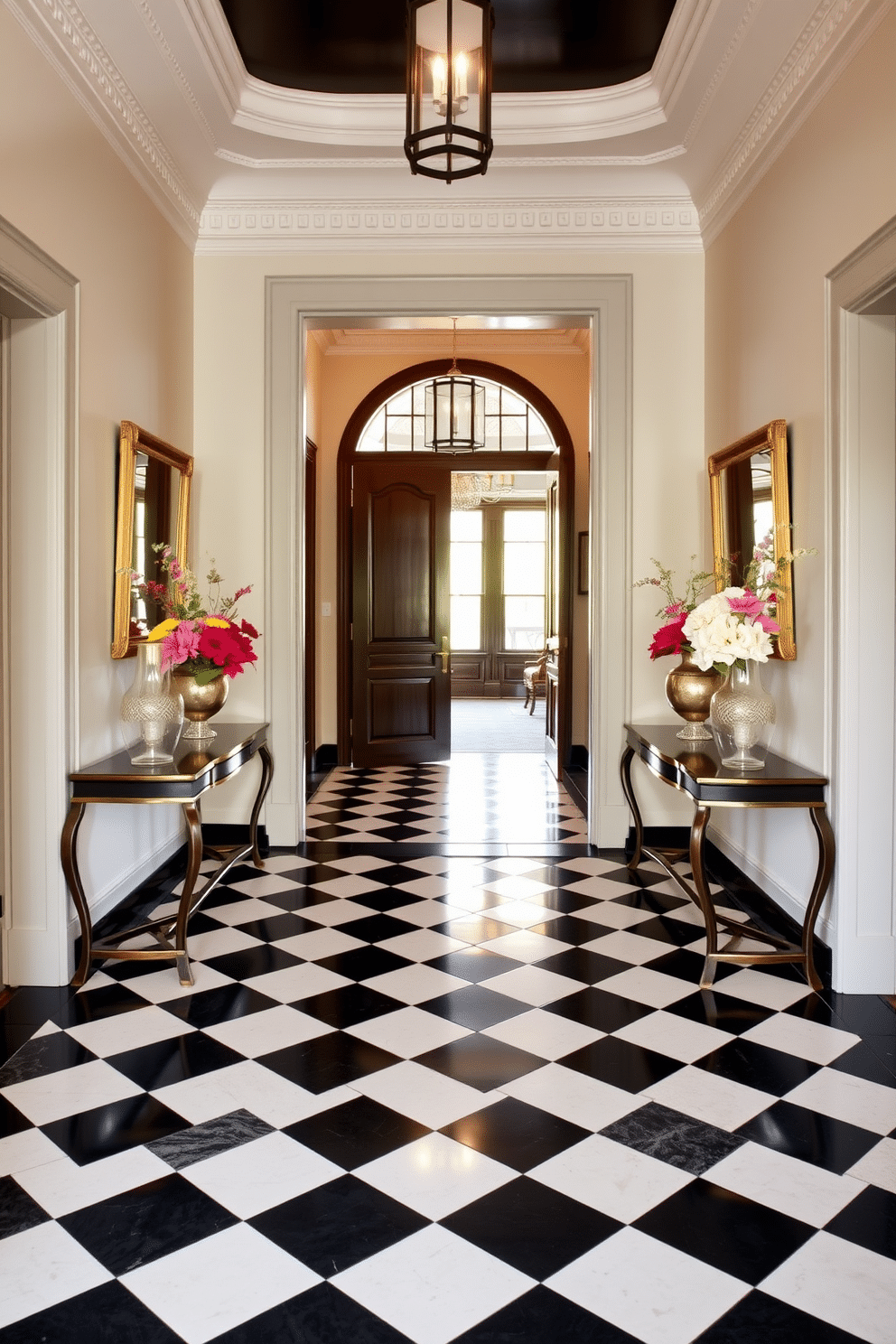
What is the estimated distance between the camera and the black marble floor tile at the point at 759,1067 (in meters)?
3.05

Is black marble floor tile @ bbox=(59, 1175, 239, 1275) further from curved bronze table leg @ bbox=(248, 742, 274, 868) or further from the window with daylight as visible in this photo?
the window with daylight

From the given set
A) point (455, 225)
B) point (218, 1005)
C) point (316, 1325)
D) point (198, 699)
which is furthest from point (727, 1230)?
point (455, 225)

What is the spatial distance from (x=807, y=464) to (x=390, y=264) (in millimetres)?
2878

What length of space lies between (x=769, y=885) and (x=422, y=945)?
5.20 ft

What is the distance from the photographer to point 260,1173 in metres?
2.55

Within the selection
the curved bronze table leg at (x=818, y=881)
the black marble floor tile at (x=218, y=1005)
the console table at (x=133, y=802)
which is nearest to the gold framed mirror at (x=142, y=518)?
the console table at (x=133, y=802)

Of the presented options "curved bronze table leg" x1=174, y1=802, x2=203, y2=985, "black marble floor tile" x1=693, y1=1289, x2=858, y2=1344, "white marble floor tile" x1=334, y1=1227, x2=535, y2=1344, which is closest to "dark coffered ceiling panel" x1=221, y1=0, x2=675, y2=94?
"curved bronze table leg" x1=174, y1=802, x2=203, y2=985

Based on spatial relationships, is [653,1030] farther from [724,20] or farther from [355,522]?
[355,522]

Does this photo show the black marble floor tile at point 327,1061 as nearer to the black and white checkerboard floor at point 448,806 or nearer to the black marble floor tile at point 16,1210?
the black marble floor tile at point 16,1210

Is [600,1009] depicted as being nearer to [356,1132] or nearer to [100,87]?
[356,1132]

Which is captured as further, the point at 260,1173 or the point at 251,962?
the point at 251,962

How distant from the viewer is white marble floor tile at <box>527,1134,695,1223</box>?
243 centimetres

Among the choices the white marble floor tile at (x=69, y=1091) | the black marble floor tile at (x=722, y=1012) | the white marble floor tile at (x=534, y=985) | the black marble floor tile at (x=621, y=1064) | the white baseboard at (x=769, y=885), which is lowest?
the black marble floor tile at (x=621, y=1064)

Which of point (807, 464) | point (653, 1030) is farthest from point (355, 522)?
point (653, 1030)
